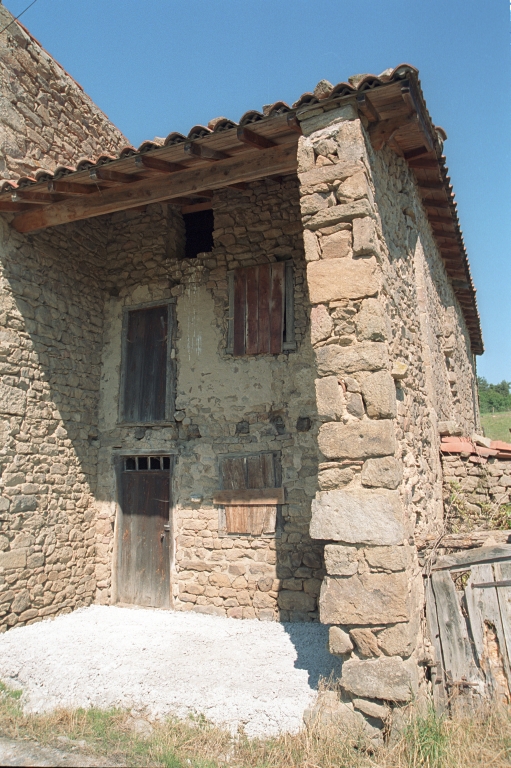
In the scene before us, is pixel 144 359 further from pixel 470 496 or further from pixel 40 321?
pixel 470 496

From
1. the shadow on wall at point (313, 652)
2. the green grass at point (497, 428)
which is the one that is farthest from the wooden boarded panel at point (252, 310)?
the green grass at point (497, 428)

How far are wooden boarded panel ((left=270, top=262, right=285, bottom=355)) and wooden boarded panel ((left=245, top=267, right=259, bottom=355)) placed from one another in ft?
0.71

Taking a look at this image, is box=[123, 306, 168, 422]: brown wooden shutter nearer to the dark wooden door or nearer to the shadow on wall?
the dark wooden door

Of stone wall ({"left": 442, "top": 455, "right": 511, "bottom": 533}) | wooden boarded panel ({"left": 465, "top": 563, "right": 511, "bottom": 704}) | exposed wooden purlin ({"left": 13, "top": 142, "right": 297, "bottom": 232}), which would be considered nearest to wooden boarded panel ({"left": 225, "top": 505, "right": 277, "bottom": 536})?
stone wall ({"left": 442, "top": 455, "right": 511, "bottom": 533})

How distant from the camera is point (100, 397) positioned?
8.05 m

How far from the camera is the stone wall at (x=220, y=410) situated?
6629 millimetres

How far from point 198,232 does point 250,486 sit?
458 cm

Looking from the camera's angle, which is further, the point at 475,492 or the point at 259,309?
the point at 259,309

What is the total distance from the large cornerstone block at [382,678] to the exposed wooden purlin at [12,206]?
602 cm

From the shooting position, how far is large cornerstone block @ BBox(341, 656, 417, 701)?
3664mm

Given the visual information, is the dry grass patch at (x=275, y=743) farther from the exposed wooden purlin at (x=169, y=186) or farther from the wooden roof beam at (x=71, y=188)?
the wooden roof beam at (x=71, y=188)

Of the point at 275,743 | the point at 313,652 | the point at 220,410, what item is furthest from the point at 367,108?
the point at 313,652

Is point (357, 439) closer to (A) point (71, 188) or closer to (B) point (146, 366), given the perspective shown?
(A) point (71, 188)

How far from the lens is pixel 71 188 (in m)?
6.14
